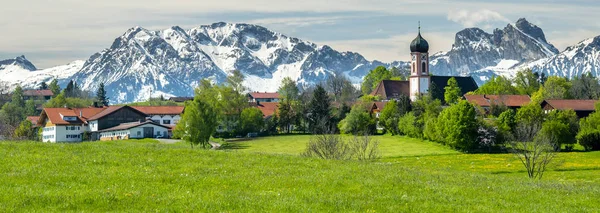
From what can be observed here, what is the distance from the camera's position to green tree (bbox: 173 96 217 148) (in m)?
107

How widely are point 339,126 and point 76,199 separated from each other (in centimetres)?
11406

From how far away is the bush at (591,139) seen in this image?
106m

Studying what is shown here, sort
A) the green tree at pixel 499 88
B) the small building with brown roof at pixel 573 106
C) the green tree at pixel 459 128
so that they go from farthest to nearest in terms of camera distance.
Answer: the green tree at pixel 499 88 → the small building with brown roof at pixel 573 106 → the green tree at pixel 459 128

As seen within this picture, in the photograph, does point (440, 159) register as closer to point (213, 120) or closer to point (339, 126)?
point (213, 120)

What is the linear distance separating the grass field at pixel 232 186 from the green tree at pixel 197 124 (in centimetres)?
6874

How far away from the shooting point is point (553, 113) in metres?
119

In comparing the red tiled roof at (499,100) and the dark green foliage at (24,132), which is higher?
the red tiled roof at (499,100)

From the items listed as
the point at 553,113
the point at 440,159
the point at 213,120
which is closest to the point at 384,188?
the point at 440,159

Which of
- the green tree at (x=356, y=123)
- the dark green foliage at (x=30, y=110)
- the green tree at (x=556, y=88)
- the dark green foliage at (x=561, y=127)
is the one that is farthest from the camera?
the dark green foliage at (x=30, y=110)

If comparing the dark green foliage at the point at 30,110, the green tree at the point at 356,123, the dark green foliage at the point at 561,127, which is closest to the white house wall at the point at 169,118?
the green tree at the point at 356,123

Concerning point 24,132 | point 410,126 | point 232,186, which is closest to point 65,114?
point 24,132

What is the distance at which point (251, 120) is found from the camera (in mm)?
140750

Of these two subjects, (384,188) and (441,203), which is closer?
(441,203)

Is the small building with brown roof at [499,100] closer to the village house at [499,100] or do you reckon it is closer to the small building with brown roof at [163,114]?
the village house at [499,100]
